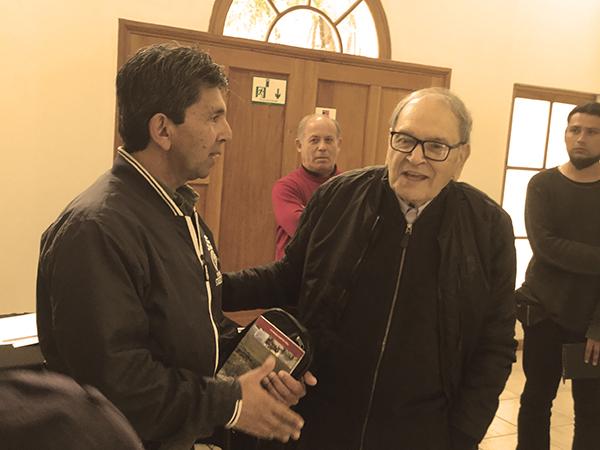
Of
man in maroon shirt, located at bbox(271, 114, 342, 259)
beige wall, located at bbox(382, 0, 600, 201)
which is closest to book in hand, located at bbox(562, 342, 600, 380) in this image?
man in maroon shirt, located at bbox(271, 114, 342, 259)

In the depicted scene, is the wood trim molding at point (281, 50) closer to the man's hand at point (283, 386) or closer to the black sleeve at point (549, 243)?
the black sleeve at point (549, 243)

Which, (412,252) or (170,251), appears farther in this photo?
(412,252)

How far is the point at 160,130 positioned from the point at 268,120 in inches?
104

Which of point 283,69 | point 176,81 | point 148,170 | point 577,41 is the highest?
point 577,41

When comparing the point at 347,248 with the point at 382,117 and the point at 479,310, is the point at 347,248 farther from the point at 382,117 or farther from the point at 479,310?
the point at 382,117

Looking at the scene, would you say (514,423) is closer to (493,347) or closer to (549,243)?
(549,243)

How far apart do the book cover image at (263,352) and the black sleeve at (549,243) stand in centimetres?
150

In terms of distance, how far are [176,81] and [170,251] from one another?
12.7 inches

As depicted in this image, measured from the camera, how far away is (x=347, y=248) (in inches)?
59.1

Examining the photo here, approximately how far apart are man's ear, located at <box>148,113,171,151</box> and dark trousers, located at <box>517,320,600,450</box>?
187 cm

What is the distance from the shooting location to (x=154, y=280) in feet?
3.51

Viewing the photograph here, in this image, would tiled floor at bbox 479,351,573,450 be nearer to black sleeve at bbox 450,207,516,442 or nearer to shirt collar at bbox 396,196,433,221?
black sleeve at bbox 450,207,516,442

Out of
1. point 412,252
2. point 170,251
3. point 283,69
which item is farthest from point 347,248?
Result: point 283,69

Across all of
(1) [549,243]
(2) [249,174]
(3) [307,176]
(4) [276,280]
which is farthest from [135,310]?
(2) [249,174]
